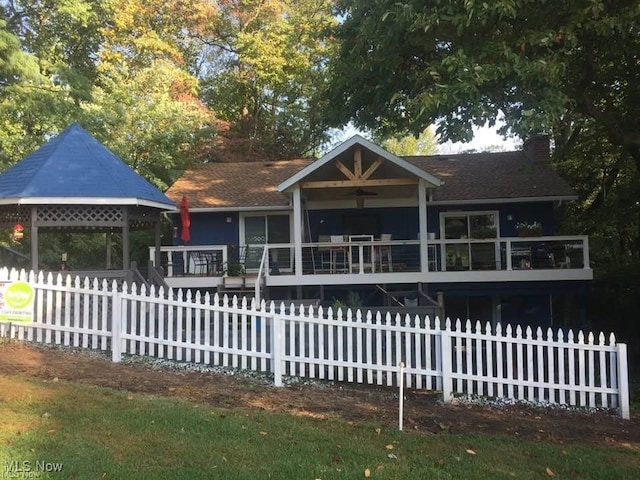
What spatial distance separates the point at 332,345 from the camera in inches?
335

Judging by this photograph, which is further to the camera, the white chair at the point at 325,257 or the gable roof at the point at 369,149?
the white chair at the point at 325,257

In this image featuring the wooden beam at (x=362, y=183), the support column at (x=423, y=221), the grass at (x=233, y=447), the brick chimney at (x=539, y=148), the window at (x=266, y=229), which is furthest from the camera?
the brick chimney at (x=539, y=148)

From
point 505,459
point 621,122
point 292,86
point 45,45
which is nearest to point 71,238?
point 45,45

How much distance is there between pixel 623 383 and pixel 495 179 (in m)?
12.3

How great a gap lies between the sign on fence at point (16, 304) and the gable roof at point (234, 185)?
32.7ft

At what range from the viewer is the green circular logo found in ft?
26.5

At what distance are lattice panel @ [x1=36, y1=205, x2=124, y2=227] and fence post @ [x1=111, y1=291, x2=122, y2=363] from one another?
396 centimetres

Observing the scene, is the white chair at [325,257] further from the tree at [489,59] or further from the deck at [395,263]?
the tree at [489,59]

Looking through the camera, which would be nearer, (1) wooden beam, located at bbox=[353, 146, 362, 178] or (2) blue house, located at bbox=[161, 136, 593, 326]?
(1) wooden beam, located at bbox=[353, 146, 362, 178]

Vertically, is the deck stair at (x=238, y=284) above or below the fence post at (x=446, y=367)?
above

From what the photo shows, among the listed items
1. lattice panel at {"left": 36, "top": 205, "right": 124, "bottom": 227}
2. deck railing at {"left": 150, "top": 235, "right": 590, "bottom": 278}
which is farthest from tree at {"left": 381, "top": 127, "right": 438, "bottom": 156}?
lattice panel at {"left": 36, "top": 205, "right": 124, "bottom": 227}

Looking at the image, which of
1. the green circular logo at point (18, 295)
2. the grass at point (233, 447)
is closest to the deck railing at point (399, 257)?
the green circular logo at point (18, 295)

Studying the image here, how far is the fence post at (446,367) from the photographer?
7859 mm

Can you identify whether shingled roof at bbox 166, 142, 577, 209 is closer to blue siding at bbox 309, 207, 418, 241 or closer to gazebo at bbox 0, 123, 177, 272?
blue siding at bbox 309, 207, 418, 241
